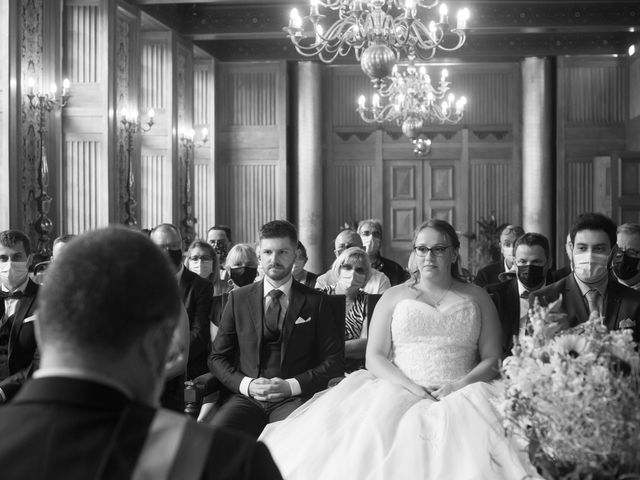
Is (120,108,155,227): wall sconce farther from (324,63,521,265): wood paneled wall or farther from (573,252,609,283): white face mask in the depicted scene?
(573,252,609,283): white face mask

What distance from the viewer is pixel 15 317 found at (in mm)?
4836

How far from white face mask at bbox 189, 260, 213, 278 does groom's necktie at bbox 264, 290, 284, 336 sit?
234 cm

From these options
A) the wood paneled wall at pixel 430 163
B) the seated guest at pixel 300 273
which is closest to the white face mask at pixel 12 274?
the seated guest at pixel 300 273

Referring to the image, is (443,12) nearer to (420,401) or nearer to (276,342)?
(276,342)

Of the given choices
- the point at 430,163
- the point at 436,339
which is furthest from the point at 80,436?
the point at 430,163

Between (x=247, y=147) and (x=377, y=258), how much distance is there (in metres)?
7.19

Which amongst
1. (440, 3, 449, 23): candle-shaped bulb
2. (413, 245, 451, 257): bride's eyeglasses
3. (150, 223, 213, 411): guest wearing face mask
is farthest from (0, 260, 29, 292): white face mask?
(440, 3, 449, 23): candle-shaped bulb

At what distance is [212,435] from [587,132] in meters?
14.8

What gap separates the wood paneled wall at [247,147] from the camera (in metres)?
15.4

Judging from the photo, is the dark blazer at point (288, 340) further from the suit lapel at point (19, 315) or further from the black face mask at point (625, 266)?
the black face mask at point (625, 266)

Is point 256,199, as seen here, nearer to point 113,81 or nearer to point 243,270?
point 113,81

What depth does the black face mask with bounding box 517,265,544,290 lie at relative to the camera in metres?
5.75

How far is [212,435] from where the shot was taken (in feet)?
4.21

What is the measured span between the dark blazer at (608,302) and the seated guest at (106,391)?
11.0ft
